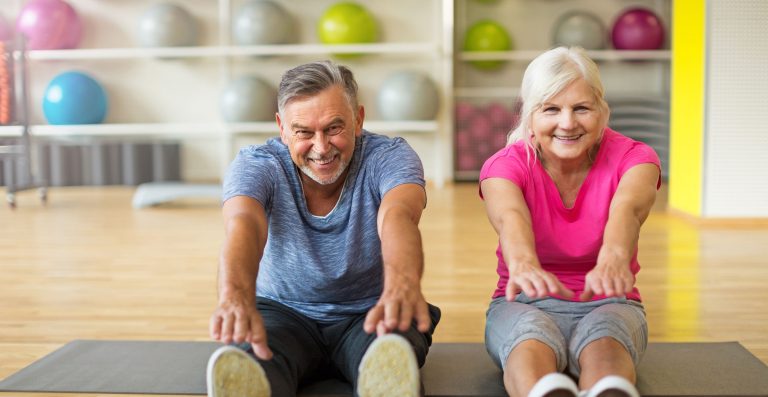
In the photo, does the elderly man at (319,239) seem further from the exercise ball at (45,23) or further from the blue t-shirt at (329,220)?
the exercise ball at (45,23)

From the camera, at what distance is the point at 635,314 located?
1.58 metres

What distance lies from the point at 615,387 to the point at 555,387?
0.09 metres

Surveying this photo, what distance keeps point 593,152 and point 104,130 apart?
16.9ft

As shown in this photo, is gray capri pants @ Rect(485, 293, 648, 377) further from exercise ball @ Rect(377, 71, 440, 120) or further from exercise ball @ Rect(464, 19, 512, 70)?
exercise ball @ Rect(464, 19, 512, 70)

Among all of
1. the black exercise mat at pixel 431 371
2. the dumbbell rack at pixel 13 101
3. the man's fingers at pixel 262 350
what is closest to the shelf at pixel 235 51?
the dumbbell rack at pixel 13 101

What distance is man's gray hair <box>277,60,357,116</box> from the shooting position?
61.0 inches

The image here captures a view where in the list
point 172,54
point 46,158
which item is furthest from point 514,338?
point 46,158

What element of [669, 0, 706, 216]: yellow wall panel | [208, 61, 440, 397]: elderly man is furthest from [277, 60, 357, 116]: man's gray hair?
[669, 0, 706, 216]: yellow wall panel

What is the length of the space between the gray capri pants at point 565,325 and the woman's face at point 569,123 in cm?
31

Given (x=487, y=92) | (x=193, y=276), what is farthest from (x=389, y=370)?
(x=487, y=92)

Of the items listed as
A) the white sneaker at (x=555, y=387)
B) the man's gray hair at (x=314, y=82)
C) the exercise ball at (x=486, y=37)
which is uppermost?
the exercise ball at (x=486, y=37)

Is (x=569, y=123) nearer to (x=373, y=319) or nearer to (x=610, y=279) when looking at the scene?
(x=610, y=279)

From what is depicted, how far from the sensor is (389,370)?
1.35m

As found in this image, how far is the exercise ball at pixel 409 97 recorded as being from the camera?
577 centimetres
